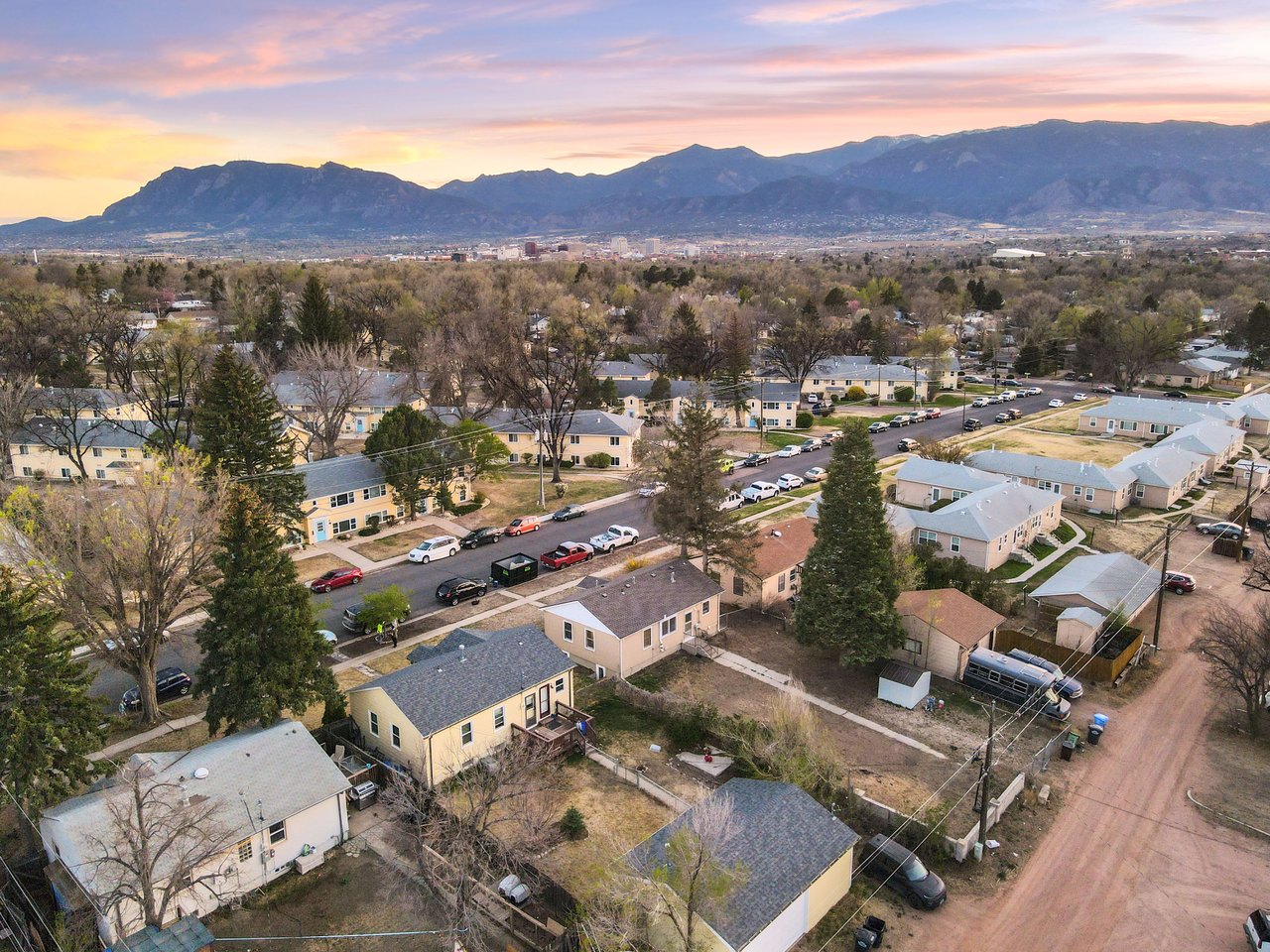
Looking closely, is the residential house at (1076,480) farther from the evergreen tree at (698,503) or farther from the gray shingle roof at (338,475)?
the gray shingle roof at (338,475)

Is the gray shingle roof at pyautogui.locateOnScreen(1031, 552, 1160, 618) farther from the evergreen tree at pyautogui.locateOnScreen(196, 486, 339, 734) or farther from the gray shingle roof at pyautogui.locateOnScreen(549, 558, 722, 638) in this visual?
the evergreen tree at pyautogui.locateOnScreen(196, 486, 339, 734)

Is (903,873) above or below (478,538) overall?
below

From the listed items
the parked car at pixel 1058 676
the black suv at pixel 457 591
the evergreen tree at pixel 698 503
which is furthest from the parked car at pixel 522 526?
the parked car at pixel 1058 676

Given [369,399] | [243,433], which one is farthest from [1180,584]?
[369,399]

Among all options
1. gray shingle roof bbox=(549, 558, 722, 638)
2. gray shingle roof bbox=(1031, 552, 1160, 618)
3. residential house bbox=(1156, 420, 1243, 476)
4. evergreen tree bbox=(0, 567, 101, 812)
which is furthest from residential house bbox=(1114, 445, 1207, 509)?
evergreen tree bbox=(0, 567, 101, 812)

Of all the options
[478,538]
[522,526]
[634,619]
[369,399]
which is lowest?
[522,526]

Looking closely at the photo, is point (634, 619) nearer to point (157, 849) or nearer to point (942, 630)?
point (942, 630)
